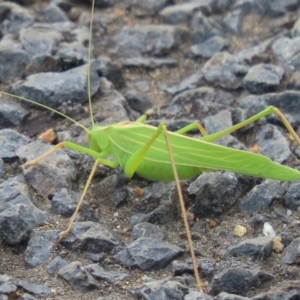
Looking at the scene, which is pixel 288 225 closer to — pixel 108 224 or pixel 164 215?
pixel 164 215

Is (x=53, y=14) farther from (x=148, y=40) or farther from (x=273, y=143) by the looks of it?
(x=273, y=143)

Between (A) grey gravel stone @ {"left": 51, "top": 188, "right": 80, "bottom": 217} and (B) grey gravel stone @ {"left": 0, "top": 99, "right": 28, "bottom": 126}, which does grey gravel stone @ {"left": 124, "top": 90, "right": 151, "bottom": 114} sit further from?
(A) grey gravel stone @ {"left": 51, "top": 188, "right": 80, "bottom": 217}

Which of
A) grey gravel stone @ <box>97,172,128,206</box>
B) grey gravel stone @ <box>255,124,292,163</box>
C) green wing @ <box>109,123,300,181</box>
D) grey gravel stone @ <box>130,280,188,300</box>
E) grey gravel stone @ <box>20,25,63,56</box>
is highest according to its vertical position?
green wing @ <box>109,123,300,181</box>

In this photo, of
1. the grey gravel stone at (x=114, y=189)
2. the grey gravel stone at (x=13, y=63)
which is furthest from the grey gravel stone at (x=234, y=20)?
the grey gravel stone at (x=114, y=189)

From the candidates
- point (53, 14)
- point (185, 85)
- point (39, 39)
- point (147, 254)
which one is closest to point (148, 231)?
point (147, 254)

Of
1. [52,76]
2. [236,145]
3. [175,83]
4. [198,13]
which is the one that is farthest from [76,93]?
[198,13]

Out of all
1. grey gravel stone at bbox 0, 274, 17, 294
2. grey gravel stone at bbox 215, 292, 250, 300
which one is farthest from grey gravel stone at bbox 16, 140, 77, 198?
grey gravel stone at bbox 215, 292, 250, 300
